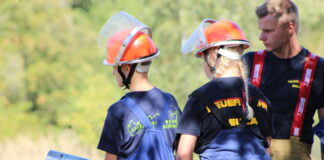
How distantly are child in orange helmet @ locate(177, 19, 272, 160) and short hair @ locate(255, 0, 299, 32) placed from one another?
1.20 metres

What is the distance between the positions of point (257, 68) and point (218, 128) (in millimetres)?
1309

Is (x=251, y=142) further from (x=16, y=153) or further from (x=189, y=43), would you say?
(x=16, y=153)

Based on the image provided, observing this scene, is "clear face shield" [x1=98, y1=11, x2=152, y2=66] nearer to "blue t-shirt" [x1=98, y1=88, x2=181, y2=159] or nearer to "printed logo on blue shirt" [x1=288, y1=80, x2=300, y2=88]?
"blue t-shirt" [x1=98, y1=88, x2=181, y2=159]

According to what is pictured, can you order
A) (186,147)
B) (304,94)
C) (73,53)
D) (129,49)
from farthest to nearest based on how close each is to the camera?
(73,53), (304,94), (129,49), (186,147)

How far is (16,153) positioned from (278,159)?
30.0 ft

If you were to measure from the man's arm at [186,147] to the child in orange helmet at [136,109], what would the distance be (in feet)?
1.50

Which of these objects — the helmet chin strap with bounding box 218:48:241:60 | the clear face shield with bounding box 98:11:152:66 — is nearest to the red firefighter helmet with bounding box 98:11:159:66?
the clear face shield with bounding box 98:11:152:66

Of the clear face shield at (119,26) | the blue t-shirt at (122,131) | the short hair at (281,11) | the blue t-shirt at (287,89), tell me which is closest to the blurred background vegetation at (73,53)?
the short hair at (281,11)

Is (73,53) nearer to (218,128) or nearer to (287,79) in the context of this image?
(287,79)

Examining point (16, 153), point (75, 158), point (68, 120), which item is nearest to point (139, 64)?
point (75, 158)

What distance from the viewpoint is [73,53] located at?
744 inches

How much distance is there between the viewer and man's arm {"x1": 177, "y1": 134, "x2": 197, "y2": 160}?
346 centimetres

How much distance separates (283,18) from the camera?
4754mm

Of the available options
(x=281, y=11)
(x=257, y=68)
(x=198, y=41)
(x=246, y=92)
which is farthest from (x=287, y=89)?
(x=246, y=92)
